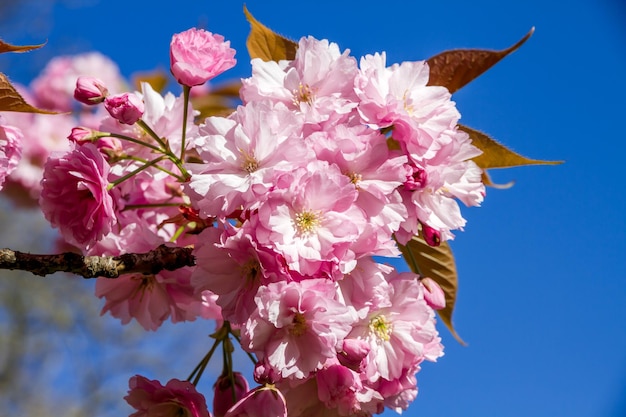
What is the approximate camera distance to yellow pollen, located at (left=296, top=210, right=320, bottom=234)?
712mm

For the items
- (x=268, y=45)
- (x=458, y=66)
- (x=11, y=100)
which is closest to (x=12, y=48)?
(x=11, y=100)

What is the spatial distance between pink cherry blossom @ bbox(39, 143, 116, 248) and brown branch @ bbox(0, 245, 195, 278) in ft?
0.16

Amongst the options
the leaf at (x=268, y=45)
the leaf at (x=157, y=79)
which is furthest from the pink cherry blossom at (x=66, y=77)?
the leaf at (x=268, y=45)

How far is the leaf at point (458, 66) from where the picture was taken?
0.92m

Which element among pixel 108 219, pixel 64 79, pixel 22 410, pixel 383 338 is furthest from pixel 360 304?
pixel 22 410

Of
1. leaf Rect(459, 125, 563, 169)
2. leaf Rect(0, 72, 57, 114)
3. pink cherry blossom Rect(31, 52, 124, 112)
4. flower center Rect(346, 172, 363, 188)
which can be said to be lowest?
leaf Rect(0, 72, 57, 114)

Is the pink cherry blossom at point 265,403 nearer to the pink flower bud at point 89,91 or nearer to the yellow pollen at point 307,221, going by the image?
the yellow pollen at point 307,221

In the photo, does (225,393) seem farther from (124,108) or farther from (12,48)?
(12,48)

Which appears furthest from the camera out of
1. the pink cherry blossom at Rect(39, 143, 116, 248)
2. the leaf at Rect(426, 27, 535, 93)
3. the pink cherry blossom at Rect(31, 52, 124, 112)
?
the pink cherry blossom at Rect(31, 52, 124, 112)

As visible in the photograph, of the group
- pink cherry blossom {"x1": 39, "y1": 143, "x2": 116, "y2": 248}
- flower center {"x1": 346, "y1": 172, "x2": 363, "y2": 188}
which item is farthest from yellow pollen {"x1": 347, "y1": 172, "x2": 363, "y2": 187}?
pink cherry blossom {"x1": 39, "y1": 143, "x2": 116, "y2": 248}

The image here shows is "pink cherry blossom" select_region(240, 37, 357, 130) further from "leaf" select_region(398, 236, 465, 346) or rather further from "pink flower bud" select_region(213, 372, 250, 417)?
"pink flower bud" select_region(213, 372, 250, 417)

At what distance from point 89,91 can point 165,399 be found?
0.44 m

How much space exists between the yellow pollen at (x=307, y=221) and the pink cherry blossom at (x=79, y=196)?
0.27 metres

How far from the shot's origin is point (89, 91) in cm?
88
